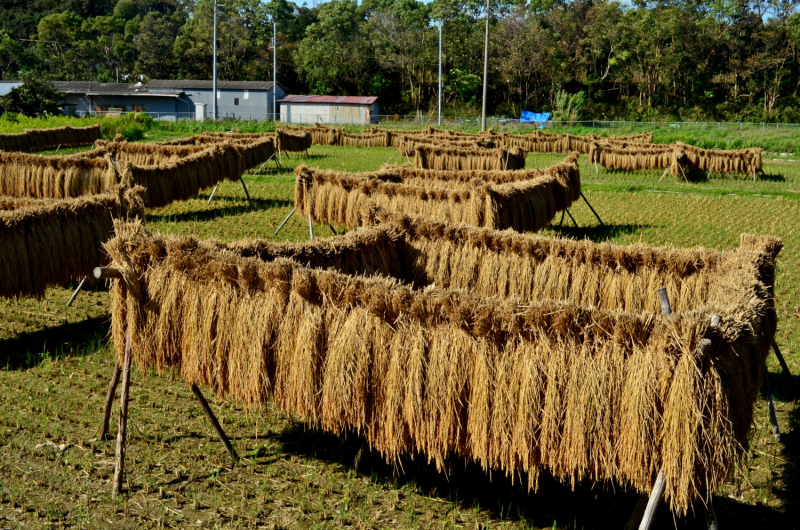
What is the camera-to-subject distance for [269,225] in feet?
59.6

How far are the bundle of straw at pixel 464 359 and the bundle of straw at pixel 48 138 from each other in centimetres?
2784

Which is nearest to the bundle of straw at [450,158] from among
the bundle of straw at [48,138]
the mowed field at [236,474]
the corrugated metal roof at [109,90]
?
the mowed field at [236,474]

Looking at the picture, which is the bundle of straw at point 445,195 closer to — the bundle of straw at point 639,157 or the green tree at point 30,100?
the bundle of straw at point 639,157

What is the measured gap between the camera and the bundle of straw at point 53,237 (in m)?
9.52

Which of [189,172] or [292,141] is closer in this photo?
[189,172]

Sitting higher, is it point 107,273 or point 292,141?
point 292,141

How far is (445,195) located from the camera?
13609mm

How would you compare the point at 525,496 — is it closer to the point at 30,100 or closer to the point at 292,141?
the point at 292,141

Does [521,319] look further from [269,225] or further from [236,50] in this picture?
[236,50]

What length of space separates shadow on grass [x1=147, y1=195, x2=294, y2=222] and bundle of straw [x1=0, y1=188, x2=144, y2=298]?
24.7 ft

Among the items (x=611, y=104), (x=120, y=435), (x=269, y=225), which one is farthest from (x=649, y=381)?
(x=611, y=104)

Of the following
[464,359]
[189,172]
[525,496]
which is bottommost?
[525,496]

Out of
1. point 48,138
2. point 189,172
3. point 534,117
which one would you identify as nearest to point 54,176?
point 189,172

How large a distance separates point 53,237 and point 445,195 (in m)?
6.82
